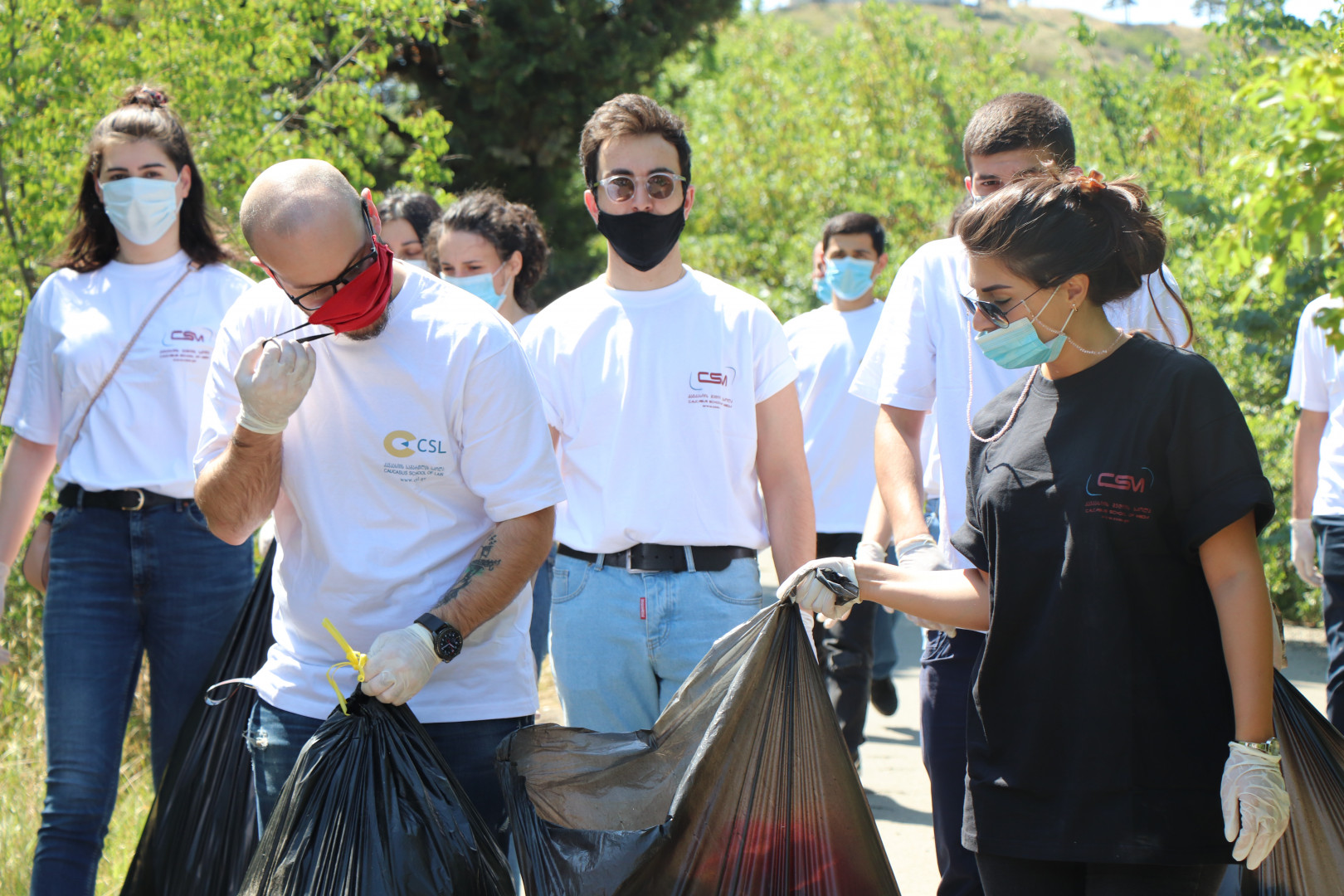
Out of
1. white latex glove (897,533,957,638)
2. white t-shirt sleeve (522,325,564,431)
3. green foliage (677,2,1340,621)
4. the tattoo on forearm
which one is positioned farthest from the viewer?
green foliage (677,2,1340,621)

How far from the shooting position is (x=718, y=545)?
10.0ft

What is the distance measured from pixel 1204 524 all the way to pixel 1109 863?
23.3 inches

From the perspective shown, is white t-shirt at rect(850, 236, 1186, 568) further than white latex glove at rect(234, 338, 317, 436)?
Yes

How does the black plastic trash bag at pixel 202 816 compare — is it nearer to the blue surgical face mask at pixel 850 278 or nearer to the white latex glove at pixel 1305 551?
the blue surgical face mask at pixel 850 278

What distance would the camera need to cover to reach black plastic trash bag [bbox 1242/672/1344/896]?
2.30 meters

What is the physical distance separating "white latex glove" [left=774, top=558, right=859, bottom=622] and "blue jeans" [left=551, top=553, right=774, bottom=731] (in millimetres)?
459

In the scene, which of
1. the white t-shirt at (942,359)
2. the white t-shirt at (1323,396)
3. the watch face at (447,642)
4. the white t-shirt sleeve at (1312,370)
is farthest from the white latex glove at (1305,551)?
the watch face at (447,642)

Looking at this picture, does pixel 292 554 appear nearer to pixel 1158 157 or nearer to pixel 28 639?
pixel 28 639

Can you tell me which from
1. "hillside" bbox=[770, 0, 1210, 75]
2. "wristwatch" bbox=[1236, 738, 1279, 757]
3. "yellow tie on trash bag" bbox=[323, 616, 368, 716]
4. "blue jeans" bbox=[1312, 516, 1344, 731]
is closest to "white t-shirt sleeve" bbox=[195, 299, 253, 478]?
"yellow tie on trash bag" bbox=[323, 616, 368, 716]

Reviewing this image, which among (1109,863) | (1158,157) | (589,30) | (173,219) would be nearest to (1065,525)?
(1109,863)

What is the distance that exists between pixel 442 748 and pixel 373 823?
31 cm

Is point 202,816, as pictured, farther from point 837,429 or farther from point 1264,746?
point 837,429

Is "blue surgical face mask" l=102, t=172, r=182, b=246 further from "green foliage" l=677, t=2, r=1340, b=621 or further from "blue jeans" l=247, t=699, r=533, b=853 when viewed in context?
"green foliage" l=677, t=2, r=1340, b=621

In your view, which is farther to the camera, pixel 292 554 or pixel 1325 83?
pixel 292 554
